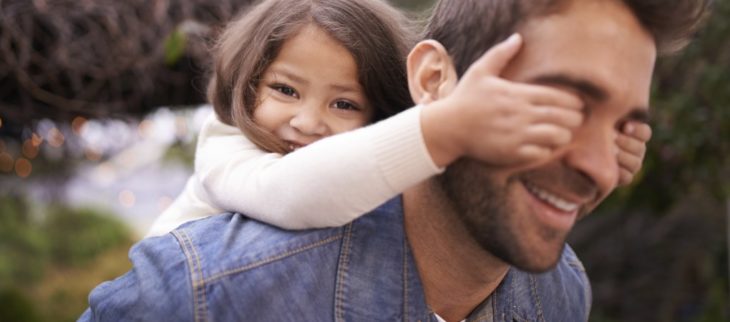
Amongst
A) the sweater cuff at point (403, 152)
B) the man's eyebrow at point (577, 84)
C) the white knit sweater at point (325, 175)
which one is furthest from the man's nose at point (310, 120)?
the man's eyebrow at point (577, 84)

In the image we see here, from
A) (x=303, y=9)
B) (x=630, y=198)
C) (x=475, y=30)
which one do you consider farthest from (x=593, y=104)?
(x=630, y=198)

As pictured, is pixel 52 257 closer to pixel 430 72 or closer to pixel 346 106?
pixel 346 106

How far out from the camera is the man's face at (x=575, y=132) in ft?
4.02

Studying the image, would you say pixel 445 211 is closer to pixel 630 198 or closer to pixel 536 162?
pixel 536 162

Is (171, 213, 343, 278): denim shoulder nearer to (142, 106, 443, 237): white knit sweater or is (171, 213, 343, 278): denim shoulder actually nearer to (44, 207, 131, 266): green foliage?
(142, 106, 443, 237): white knit sweater

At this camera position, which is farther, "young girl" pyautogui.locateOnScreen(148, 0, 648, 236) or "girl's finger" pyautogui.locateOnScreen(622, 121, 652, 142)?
"young girl" pyautogui.locateOnScreen(148, 0, 648, 236)

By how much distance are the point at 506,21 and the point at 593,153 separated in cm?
26

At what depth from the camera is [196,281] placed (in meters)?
1.36

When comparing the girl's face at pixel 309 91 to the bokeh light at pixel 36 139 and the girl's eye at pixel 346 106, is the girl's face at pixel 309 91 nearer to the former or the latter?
the girl's eye at pixel 346 106

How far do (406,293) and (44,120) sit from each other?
2.20m

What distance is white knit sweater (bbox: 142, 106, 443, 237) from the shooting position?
3.92 ft

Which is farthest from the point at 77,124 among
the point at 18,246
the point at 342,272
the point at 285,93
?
the point at 18,246

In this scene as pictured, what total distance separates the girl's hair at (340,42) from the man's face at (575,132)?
49cm

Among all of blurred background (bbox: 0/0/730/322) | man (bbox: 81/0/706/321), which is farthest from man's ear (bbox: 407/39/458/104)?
blurred background (bbox: 0/0/730/322)
